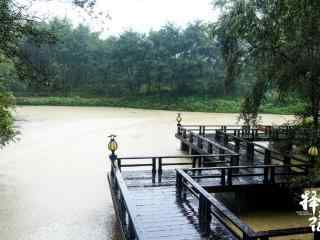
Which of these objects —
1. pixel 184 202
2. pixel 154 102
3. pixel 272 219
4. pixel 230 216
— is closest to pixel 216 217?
pixel 230 216

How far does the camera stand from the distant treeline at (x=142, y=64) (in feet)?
139

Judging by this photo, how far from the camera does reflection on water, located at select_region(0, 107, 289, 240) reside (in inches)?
307

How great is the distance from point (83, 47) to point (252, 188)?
43.6 metres

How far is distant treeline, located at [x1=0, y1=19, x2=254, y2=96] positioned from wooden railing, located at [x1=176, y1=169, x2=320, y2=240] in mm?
33511

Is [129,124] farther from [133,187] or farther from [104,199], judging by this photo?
[133,187]

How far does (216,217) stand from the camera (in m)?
5.25

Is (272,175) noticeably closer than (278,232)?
No

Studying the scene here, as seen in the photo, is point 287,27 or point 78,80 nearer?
point 287,27

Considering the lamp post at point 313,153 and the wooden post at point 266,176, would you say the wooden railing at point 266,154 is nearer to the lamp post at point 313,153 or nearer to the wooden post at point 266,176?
the lamp post at point 313,153

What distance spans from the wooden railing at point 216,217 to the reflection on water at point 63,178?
5.98 feet

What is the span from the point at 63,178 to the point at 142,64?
3317 cm

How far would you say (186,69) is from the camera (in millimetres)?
42156

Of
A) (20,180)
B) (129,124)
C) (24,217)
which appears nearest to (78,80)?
(129,124)

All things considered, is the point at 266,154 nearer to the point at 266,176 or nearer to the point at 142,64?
the point at 266,176
